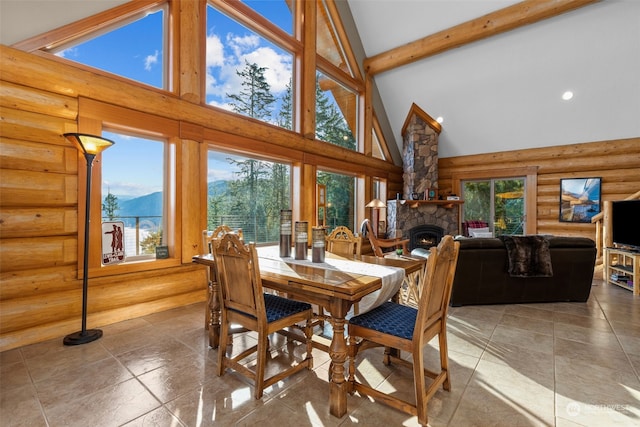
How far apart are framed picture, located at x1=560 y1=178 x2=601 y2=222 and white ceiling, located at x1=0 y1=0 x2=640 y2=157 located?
34.1 inches

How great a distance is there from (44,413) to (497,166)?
27.4 ft

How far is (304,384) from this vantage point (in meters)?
2.01

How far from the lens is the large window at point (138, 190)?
3.27m

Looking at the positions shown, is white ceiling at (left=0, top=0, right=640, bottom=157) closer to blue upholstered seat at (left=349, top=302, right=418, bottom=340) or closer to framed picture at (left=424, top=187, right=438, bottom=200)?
framed picture at (left=424, top=187, right=438, bottom=200)

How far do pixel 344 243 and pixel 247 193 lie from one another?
2185 mm

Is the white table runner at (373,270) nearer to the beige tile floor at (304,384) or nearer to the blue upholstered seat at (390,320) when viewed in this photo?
the blue upholstered seat at (390,320)

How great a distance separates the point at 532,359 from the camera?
2346 millimetres

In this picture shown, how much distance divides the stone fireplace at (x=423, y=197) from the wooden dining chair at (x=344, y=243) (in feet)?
14.4

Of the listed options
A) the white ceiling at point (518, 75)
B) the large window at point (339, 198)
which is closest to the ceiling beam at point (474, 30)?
the white ceiling at point (518, 75)

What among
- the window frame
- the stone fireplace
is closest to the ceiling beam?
the stone fireplace

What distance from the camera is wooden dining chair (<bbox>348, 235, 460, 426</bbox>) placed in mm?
1593

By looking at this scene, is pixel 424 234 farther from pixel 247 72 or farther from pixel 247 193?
pixel 247 72

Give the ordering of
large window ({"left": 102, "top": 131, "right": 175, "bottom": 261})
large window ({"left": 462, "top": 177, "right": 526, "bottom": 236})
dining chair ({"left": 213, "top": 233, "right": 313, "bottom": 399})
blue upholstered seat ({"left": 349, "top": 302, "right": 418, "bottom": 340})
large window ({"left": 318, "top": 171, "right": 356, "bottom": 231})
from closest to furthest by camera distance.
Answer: blue upholstered seat ({"left": 349, "top": 302, "right": 418, "bottom": 340}), dining chair ({"left": 213, "top": 233, "right": 313, "bottom": 399}), large window ({"left": 102, "top": 131, "right": 175, "bottom": 261}), large window ({"left": 318, "top": 171, "right": 356, "bottom": 231}), large window ({"left": 462, "top": 177, "right": 526, "bottom": 236})

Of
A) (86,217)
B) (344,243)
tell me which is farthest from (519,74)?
(86,217)
